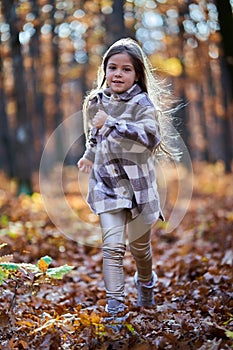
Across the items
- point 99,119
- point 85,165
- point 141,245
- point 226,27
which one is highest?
point 226,27

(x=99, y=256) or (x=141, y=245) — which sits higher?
(x=141, y=245)

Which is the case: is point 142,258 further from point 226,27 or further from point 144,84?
point 226,27

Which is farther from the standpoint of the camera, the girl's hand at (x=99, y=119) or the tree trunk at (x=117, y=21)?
the tree trunk at (x=117, y=21)

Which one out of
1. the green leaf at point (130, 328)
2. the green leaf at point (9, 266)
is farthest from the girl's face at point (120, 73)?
the green leaf at point (130, 328)

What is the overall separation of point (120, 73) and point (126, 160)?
2.49 ft

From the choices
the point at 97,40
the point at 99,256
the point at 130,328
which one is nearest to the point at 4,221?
the point at 99,256

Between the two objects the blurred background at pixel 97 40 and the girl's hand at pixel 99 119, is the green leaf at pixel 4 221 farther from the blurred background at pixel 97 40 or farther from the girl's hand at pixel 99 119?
the girl's hand at pixel 99 119

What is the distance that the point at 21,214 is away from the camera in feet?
32.2

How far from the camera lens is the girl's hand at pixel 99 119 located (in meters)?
4.51

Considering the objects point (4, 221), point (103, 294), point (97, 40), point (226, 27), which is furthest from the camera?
point (97, 40)

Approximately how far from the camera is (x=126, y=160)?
456 cm

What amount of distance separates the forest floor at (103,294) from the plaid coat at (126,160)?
86 cm

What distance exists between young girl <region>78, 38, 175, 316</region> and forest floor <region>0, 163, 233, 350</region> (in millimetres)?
473

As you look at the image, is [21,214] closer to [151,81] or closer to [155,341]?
[151,81]
